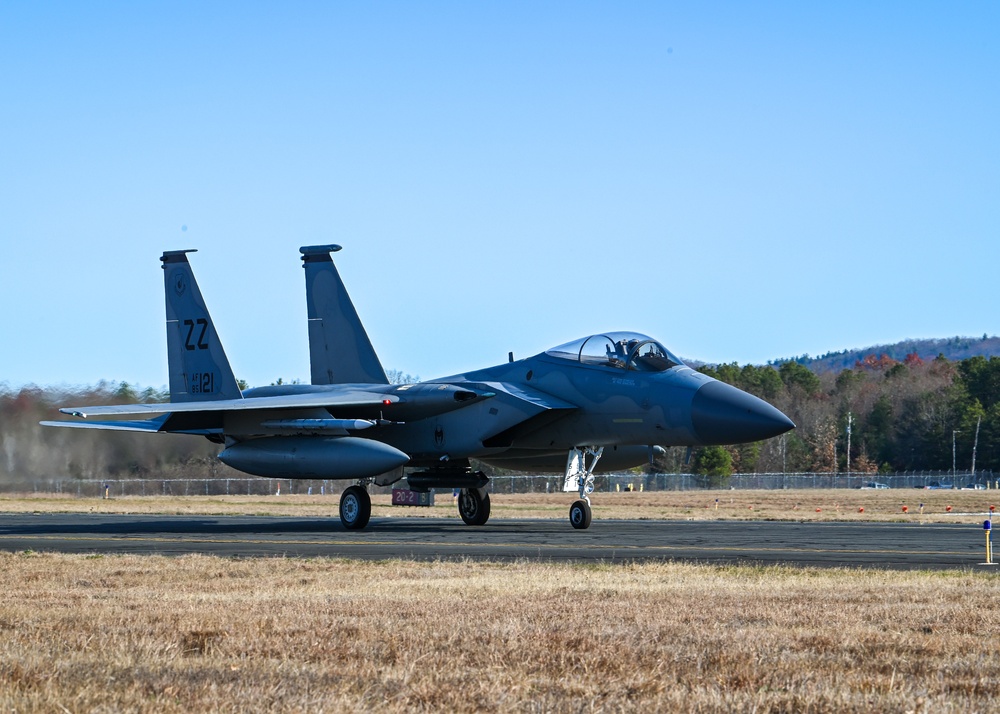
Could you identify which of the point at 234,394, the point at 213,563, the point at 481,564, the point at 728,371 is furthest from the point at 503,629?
the point at 728,371

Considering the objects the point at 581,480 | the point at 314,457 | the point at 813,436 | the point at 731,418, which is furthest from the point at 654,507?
the point at 813,436

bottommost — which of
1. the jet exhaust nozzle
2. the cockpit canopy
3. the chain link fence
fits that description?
the chain link fence

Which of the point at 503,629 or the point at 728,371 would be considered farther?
the point at 728,371

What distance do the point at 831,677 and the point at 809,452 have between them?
95.3 meters

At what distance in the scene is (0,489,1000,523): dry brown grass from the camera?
2997 cm

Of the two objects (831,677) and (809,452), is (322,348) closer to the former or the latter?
(831,677)

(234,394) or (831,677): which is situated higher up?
(234,394)

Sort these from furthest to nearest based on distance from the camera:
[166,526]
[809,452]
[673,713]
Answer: [809,452], [166,526], [673,713]

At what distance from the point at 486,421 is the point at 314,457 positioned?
128 inches

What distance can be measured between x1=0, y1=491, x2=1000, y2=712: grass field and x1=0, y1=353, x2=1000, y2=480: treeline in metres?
24.3

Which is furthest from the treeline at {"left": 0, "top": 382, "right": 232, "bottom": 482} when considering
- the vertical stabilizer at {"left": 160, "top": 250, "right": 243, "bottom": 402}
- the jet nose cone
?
the jet nose cone

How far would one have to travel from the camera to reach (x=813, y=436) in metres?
97.8

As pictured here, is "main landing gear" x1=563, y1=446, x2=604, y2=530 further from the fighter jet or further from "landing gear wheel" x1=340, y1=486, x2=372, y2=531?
"landing gear wheel" x1=340, y1=486, x2=372, y2=531

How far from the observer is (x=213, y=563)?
1390 centimetres
